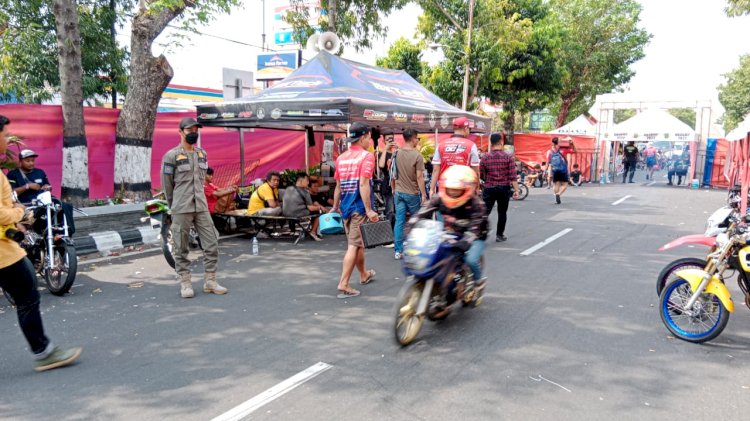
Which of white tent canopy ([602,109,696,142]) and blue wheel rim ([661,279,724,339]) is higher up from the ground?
white tent canopy ([602,109,696,142])

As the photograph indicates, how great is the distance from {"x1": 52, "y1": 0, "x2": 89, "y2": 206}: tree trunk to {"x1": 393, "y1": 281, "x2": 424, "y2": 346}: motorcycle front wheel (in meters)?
7.51

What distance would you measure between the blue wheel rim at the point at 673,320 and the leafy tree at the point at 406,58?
75.2 ft

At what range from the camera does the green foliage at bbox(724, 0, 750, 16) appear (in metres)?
15.7

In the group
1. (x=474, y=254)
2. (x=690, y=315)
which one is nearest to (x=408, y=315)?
(x=474, y=254)

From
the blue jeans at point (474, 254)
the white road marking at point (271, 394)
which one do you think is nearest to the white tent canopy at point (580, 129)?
the blue jeans at point (474, 254)

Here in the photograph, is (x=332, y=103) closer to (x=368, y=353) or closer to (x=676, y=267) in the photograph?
(x=368, y=353)

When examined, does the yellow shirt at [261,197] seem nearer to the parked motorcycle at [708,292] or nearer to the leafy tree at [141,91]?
the leafy tree at [141,91]

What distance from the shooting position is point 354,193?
604cm

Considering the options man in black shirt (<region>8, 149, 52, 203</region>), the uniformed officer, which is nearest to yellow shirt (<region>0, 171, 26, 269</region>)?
the uniformed officer

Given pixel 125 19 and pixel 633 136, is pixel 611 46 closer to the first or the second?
pixel 633 136

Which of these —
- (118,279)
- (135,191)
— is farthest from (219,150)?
(118,279)

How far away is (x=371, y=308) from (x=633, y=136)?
869 inches

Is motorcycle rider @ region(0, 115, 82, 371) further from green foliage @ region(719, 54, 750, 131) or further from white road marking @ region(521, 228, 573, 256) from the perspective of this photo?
green foliage @ region(719, 54, 750, 131)

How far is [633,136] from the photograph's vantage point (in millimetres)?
23922
